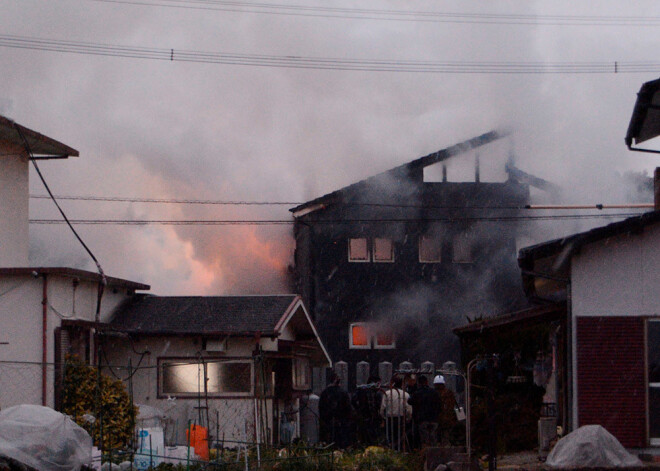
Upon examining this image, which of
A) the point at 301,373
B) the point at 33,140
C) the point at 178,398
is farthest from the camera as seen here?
the point at 301,373

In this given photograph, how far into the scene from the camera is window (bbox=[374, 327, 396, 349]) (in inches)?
1405

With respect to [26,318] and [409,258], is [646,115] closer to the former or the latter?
[26,318]

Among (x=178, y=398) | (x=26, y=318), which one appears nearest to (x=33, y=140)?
(x=26, y=318)

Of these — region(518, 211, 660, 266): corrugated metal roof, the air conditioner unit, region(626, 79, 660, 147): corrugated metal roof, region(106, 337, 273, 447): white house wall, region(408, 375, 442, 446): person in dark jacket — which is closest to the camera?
region(518, 211, 660, 266): corrugated metal roof

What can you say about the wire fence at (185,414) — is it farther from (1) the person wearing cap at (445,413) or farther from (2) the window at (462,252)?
(2) the window at (462,252)

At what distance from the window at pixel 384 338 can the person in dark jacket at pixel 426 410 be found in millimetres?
17751

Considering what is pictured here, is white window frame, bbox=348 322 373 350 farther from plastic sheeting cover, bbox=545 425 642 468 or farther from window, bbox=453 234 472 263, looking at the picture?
plastic sheeting cover, bbox=545 425 642 468

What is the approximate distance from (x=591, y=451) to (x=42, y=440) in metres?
6.88

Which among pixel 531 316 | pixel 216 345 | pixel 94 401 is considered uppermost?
pixel 531 316

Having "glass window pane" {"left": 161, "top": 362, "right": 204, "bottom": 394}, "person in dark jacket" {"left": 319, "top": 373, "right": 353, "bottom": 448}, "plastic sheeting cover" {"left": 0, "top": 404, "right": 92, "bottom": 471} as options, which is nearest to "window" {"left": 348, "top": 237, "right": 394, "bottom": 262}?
"glass window pane" {"left": 161, "top": 362, "right": 204, "bottom": 394}

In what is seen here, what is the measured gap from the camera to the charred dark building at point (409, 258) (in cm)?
3541

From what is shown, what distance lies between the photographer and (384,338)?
35812 millimetres

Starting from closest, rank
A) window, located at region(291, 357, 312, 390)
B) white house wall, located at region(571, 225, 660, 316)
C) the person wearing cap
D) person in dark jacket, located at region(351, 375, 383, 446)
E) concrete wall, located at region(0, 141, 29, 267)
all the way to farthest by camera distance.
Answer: white house wall, located at region(571, 225, 660, 316), the person wearing cap, person in dark jacket, located at region(351, 375, 383, 446), window, located at region(291, 357, 312, 390), concrete wall, located at region(0, 141, 29, 267)

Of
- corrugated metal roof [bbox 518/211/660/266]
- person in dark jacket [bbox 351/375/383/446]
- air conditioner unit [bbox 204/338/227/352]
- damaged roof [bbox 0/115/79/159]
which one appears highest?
damaged roof [bbox 0/115/79/159]
